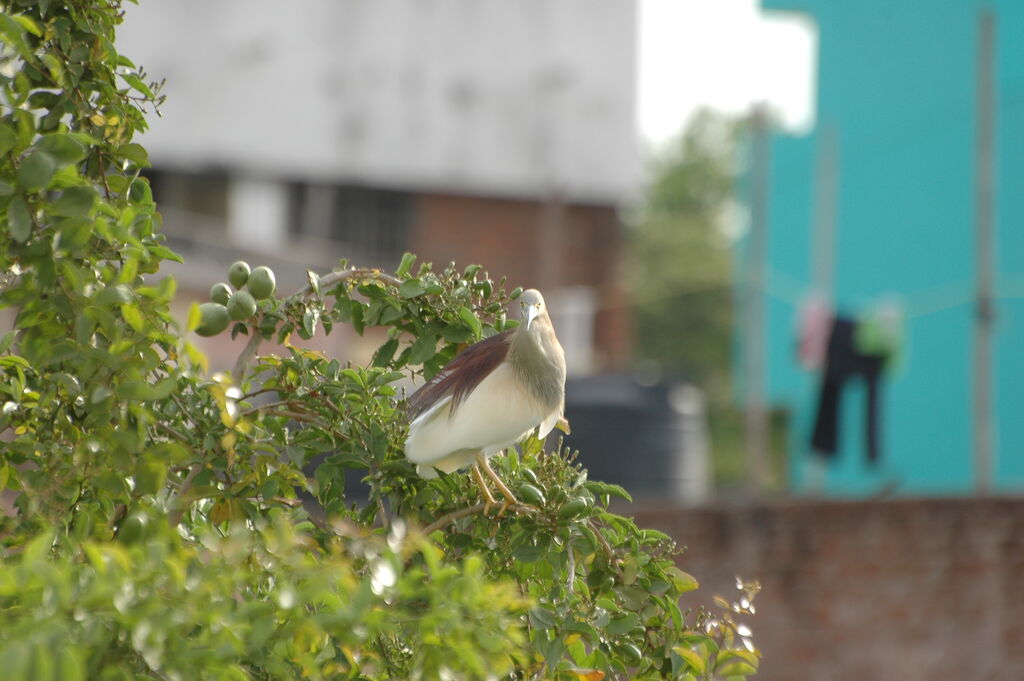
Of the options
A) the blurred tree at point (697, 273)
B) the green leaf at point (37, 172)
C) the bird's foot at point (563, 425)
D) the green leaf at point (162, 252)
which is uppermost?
the green leaf at point (37, 172)

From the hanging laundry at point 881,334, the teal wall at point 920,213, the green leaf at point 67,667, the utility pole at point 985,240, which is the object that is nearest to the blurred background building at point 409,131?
the teal wall at point 920,213

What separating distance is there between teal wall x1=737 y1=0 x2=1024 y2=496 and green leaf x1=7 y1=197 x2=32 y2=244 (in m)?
11.0

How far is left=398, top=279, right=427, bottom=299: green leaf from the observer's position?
191cm

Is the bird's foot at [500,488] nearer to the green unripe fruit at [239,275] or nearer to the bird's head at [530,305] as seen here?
the bird's head at [530,305]

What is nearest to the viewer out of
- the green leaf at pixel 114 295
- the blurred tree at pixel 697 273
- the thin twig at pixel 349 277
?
the green leaf at pixel 114 295

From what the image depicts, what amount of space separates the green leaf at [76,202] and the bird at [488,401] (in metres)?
0.52

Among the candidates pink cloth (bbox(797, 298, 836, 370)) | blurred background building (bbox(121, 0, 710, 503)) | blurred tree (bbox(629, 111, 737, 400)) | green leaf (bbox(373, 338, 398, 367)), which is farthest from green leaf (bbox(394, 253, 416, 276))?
blurred tree (bbox(629, 111, 737, 400))

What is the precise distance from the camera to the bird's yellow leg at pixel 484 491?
5.96 feet

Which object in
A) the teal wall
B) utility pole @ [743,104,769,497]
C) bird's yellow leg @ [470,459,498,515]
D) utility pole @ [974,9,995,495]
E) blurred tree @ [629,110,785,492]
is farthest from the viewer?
blurred tree @ [629,110,785,492]

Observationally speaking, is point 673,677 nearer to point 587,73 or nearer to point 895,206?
point 895,206

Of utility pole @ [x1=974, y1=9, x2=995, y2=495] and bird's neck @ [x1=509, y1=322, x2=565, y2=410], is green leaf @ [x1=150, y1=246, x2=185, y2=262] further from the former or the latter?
utility pole @ [x1=974, y1=9, x2=995, y2=495]

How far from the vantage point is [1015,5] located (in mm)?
12438

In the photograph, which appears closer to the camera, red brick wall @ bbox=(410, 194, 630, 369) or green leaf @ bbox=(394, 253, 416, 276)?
green leaf @ bbox=(394, 253, 416, 276)

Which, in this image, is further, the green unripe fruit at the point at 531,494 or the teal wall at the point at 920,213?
the teal wall at the point at 920,213
